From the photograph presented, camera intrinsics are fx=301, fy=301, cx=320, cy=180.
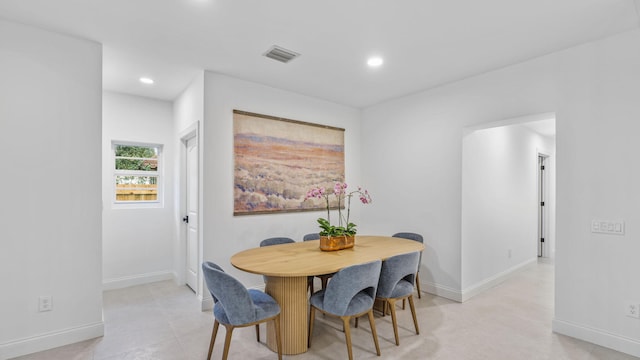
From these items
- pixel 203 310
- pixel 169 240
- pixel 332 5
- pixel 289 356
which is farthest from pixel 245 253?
pixel 169 240

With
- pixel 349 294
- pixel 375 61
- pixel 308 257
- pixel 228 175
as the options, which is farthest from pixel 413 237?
pixel 228 175

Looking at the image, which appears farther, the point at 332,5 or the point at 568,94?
the point at 568,94

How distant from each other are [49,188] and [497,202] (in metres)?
5.22

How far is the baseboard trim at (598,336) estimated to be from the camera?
97.0 inches

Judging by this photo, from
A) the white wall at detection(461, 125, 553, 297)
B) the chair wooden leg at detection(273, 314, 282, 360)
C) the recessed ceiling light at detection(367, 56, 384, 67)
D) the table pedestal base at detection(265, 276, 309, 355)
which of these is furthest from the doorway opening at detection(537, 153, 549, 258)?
the chair wooden leg at detection(273, 314, 282, 360)

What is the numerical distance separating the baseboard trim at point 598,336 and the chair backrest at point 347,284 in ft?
6.51

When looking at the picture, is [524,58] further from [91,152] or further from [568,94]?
[91,152]

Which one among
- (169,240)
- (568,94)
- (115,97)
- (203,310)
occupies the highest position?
(115,97)

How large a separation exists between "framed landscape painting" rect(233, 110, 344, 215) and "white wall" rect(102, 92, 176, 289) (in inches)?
61.9

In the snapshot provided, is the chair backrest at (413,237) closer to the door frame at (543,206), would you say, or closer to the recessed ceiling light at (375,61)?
the recessed ceiling light at (375,61)

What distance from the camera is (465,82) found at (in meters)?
3.65

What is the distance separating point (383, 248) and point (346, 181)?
6.53ft

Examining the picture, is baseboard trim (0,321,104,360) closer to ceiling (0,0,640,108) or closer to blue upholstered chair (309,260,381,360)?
blue upholstered chair (309,260,381,360)

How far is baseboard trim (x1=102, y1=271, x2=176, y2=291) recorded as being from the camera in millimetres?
4066
